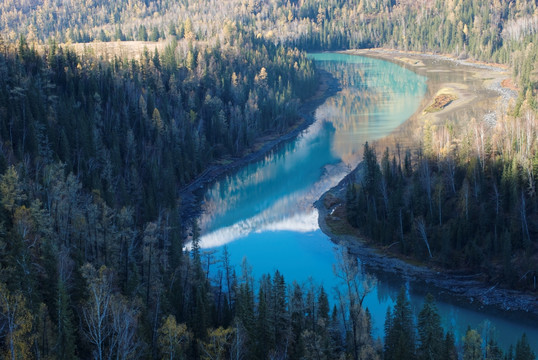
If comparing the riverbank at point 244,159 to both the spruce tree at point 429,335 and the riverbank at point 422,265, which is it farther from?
the spruce tree at point 429,335

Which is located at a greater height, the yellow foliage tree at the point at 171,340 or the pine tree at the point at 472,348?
the yellow foliage tree at the point at 171,340

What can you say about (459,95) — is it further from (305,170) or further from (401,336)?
(401,336)

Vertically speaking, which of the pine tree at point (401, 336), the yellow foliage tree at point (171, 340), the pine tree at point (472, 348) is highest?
the yellow foliage tree at point (171, 340)

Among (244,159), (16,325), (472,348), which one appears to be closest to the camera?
(16,325)

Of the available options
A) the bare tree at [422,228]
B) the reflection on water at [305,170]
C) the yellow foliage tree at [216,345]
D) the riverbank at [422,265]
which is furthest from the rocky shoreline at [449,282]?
the yellow foliage tree at [216,345]

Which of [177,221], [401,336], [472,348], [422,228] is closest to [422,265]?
[422,228]

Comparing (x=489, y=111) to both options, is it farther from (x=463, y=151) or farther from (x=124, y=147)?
(x=124, y=147)

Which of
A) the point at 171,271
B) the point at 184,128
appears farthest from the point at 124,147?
the point at 171,271
